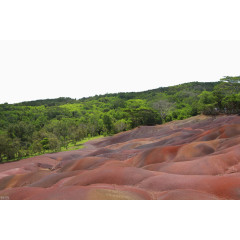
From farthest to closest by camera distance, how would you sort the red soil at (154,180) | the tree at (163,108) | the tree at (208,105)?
the tree at (163,108), the tree at (208,105), the red soil at (154,180)

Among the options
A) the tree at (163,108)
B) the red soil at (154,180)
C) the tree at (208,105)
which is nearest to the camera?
the red soil at (154,180)

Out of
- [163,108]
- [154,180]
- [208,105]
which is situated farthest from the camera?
[163,108]

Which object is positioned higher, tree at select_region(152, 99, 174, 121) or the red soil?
tree at select_region(152, 99, 174, 121)

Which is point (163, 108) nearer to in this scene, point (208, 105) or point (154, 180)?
point (208, 105)

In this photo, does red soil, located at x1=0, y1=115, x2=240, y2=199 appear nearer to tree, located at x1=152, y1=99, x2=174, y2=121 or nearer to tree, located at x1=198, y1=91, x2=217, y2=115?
tree, located at x1=198, y1=91, x2=217, y2=115

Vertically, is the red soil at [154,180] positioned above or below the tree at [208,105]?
below

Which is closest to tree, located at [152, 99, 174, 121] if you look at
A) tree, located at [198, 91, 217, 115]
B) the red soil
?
tree, located at [198, 91, 217, 115]

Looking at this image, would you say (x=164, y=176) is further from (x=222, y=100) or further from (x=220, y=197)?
(x=222, y=100)

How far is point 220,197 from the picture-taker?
6461 millimetres

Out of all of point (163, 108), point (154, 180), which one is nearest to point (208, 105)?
point (163, 108)

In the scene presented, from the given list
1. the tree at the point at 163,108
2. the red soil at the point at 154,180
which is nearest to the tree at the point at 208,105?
the tree at the point at 163,108

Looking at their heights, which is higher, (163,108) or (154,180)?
(163,108)

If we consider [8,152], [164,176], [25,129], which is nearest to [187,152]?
[164,176]

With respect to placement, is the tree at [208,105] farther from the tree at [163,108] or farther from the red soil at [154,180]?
the red soil at [154,180]
